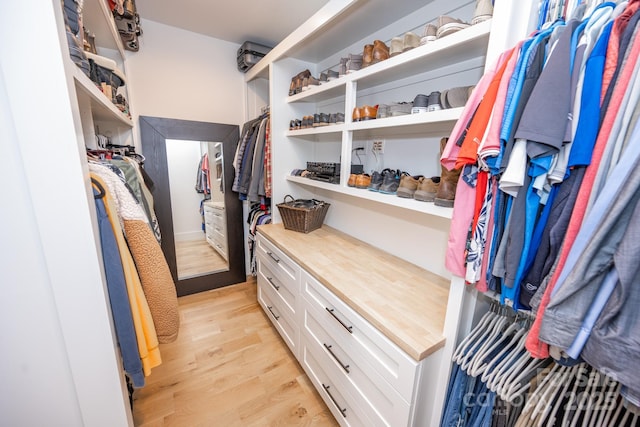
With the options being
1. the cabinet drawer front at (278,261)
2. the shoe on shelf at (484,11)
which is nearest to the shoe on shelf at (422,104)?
the shoe on shelf at (484,11)

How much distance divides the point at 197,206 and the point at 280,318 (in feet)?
4.97

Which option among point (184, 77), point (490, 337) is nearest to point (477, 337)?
point (490, 337)

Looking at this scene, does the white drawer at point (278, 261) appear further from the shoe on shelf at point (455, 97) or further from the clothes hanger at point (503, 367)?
the shoe on shelf at point (455, 97)

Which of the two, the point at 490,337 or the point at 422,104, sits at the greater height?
the point at 422,104

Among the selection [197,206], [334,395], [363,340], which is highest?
[197,206]

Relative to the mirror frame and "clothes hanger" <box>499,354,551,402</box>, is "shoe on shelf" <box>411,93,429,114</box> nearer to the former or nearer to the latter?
"clothes hanger" <box>499,354,551,402</box>

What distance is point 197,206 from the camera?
2.60m

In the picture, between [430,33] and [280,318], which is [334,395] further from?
[430,33]

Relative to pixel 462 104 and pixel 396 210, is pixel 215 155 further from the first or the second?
pixel 462 104

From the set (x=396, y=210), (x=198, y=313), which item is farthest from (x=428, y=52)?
(x=198, y=313)

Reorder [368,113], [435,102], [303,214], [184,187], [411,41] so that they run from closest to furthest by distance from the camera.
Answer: [435,102] → [411,41] → [368,113] → [303,214] → [184,187]

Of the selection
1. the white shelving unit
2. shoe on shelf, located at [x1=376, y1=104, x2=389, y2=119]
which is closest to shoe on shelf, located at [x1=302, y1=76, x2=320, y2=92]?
the white shelving unit

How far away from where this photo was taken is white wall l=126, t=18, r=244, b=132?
2186 mm

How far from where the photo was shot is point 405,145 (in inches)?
58.4
